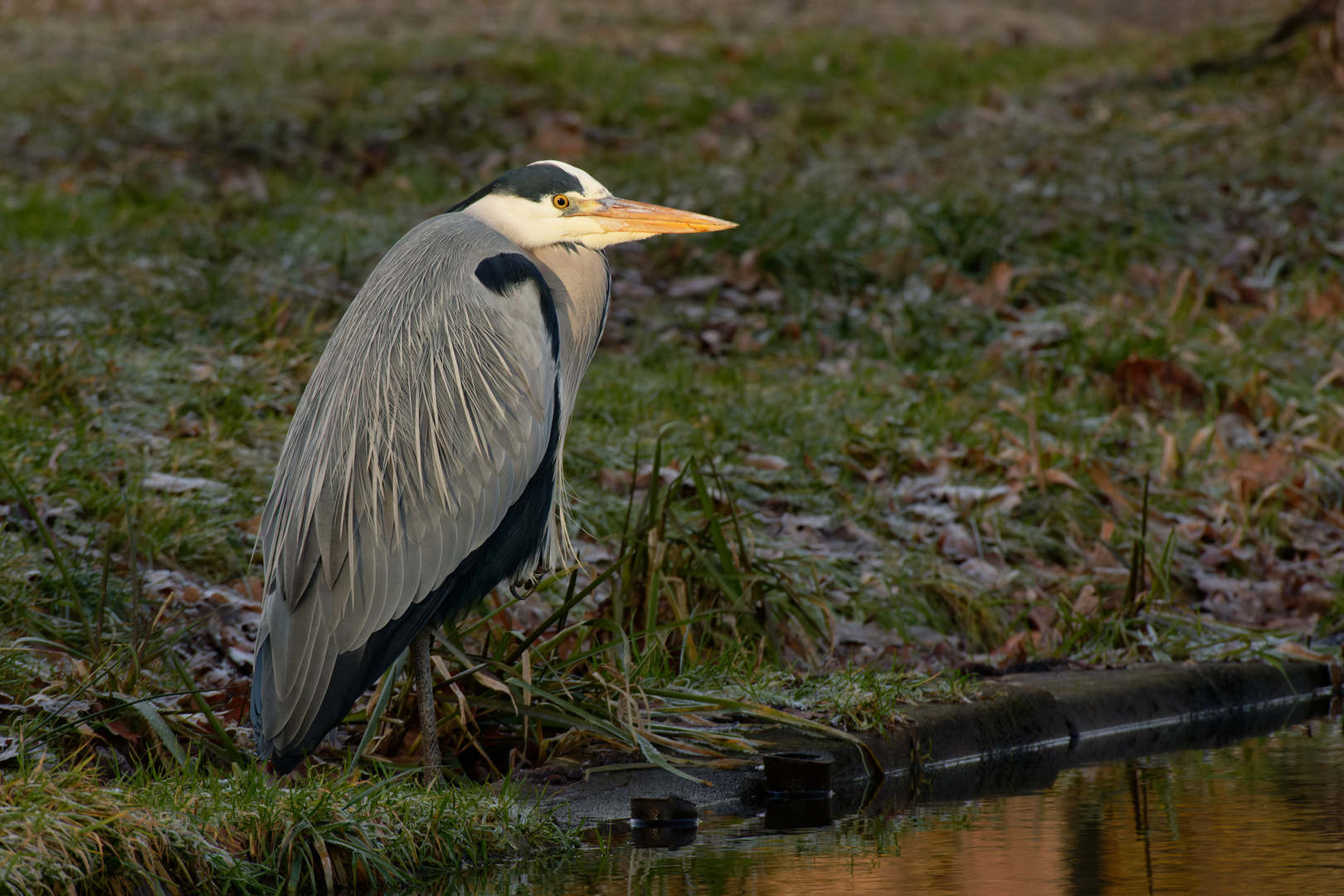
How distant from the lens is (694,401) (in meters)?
7.20

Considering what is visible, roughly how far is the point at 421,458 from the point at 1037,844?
176 cm

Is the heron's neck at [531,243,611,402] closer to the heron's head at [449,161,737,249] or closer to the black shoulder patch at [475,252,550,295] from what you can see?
the heron's head at [449,161,737,249]

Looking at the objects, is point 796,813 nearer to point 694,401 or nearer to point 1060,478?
point 1060,478

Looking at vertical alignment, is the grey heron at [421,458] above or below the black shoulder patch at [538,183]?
below

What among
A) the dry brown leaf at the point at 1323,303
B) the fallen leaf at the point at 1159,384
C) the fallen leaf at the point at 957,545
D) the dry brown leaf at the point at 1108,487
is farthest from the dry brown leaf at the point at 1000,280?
the fallen leaf at the point at 957,545

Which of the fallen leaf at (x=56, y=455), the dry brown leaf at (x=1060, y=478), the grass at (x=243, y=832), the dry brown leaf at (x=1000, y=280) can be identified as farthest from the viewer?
the dry brown leaf at (x=1000, y=280)

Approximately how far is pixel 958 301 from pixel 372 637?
5.83 meters

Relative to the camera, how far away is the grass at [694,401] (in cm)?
403

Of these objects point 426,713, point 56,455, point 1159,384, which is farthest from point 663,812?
point 1159,384

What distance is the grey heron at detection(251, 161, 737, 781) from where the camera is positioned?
3.63 metres

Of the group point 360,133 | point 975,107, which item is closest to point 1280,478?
point 975,107

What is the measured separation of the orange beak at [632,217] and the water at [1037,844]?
1.64 m

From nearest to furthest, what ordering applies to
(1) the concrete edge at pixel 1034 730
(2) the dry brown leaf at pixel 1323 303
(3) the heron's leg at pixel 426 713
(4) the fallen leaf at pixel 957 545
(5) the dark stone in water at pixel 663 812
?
1. (5) the dark stone in water at pixel 663 812
2. (3) the heron's leg at pixel 426 713
3. (1) the concrete edge at pixel 1034 730
4. (4) the fallen leaf at pixel 957 545
5. (2) the dry brown leaf at pixel 1323 303

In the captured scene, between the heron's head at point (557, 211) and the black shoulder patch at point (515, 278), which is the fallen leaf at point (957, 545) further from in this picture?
the black shoulder patch at point (515, 278)
